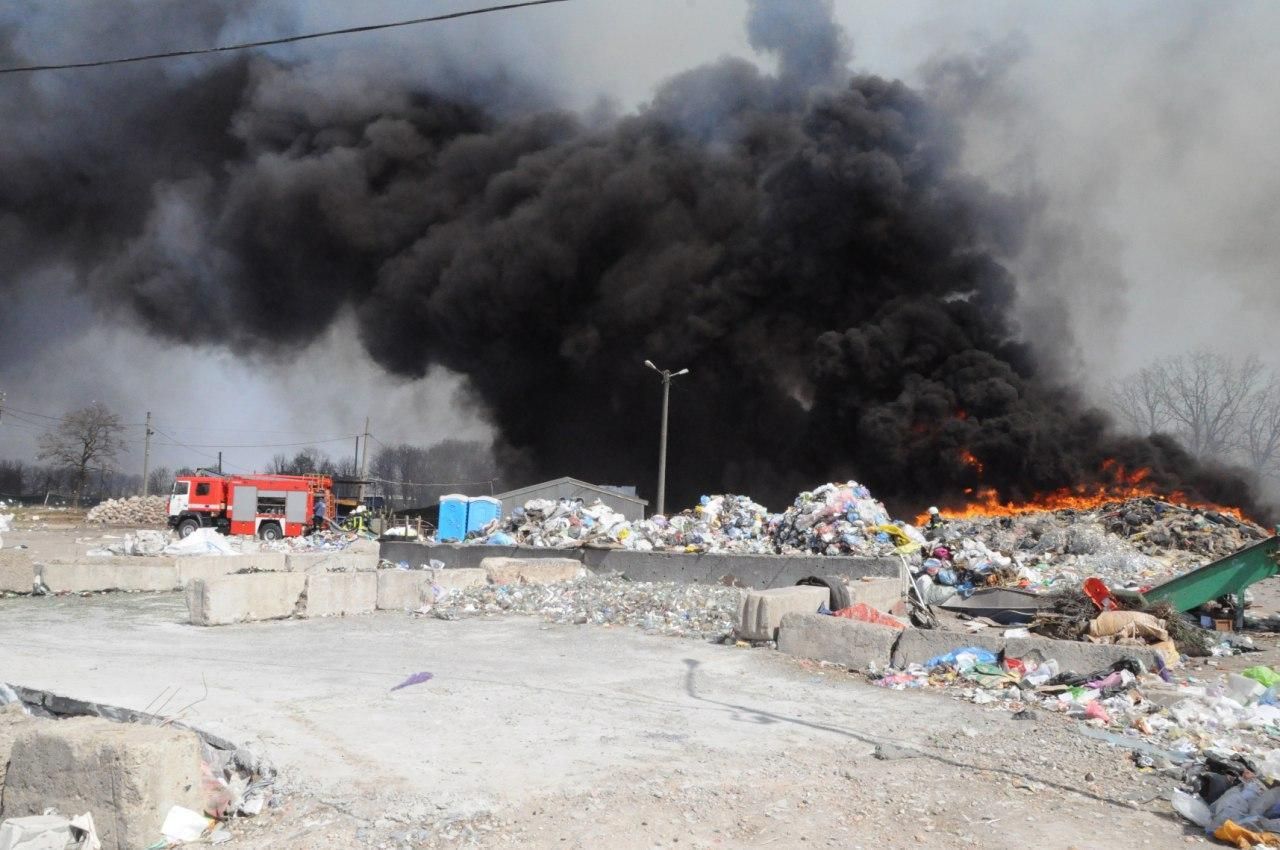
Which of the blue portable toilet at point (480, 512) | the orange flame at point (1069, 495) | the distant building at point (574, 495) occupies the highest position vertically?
the orange flame at point (1069, 495)

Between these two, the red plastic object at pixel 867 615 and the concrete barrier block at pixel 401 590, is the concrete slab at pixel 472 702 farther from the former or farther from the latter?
the concrete barrier block at pixel 401 590

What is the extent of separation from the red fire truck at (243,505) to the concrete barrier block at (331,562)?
15532 millimetres

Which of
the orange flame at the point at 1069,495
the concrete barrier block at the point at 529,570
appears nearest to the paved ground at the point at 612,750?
the concrete barrier block at the point at 529,570

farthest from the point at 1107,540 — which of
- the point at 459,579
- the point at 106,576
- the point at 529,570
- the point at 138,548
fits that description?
the point at 138,548

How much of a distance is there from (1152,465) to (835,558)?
2501cm

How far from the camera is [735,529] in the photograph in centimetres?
1867

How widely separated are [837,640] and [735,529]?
10.6 m

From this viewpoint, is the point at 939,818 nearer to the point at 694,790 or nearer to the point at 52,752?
the point at 694,790

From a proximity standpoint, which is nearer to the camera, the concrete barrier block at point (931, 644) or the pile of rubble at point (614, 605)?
the concrete barrier block at point (931, 644)

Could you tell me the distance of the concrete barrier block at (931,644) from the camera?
25.0 ft

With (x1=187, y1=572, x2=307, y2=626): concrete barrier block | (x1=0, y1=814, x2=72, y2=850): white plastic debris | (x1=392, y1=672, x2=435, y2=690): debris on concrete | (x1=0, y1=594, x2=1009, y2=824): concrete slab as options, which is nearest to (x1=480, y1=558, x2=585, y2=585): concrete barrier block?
(x1=187, y1=572, x2=307, y2=626): concrete barrier block

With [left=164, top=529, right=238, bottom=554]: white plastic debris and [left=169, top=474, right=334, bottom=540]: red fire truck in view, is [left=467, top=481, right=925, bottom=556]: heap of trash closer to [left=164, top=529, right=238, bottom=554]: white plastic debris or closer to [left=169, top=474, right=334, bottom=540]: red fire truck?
[left=164, top=529, right=238, bottom=554]: white plastic debris

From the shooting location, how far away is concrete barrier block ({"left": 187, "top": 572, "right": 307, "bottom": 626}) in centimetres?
1013

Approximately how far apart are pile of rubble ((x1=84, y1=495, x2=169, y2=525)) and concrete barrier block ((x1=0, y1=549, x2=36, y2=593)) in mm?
29279
